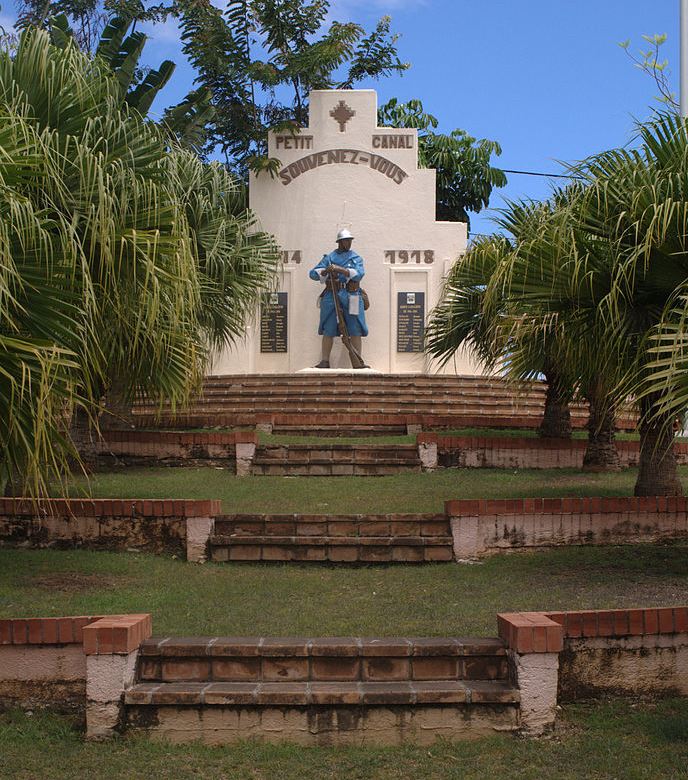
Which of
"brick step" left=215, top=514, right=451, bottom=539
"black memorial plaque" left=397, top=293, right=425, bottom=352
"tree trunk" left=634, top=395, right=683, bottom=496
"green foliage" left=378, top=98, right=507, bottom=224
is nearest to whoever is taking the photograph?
"brick step" left=215, top=514, right=451, bottom=539

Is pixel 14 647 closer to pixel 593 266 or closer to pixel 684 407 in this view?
pixel 684 407

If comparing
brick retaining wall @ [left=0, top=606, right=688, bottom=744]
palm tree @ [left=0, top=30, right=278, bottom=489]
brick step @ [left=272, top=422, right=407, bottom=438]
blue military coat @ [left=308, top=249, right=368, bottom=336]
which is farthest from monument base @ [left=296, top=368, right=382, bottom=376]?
brick retaining wall @ [left=0, top=606, right=688, bottom=744]

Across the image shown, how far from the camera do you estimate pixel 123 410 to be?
14.7m

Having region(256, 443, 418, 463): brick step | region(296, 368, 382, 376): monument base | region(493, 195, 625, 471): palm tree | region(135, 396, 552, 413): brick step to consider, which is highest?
region(493, 195, 625, 471): palm tree

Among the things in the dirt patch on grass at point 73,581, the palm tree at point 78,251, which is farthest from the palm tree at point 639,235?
the dirt patch on grass at point 73,581

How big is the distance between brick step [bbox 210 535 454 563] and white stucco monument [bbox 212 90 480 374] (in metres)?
14.3

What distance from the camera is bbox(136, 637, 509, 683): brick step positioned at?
5.35m

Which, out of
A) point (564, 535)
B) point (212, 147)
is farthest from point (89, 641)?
point (212, 147)

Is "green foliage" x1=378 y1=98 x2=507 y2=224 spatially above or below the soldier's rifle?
above

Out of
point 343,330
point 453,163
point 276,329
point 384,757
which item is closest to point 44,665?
point 384,757

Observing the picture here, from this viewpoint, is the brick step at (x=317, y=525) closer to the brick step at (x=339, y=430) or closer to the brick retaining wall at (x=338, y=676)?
the brick retaining wall at (x=338, y=676)

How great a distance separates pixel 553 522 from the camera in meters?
8.66

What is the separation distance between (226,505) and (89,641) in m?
5.14

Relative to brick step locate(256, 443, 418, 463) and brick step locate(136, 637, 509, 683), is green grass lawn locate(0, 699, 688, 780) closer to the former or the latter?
brick step locate(136, 637, 509, 683)
